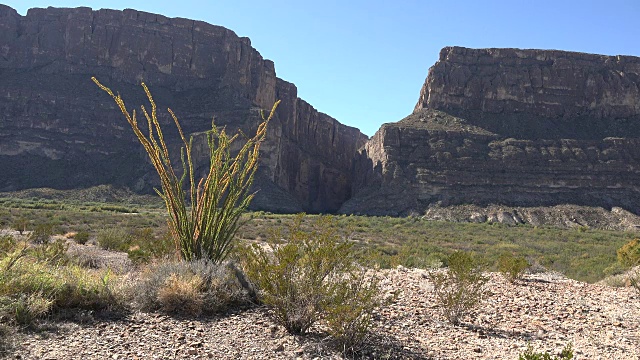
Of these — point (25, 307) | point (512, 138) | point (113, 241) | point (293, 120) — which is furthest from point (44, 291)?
point (293, 120)

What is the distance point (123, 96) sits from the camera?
65750 mm

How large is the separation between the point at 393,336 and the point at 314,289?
1.15 m

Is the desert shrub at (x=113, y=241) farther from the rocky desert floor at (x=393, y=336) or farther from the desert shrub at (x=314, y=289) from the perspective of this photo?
the desert shrub at (x=314, y=289)

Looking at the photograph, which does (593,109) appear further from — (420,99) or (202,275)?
(202,275)

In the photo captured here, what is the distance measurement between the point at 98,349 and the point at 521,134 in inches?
2899

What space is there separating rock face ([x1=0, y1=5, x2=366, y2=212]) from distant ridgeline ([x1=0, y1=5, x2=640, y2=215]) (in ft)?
0.76

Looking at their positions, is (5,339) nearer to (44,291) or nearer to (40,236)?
(44,291)

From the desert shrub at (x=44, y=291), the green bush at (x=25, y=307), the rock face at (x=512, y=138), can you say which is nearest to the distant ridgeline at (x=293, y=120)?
the rock face at (x=512, y=138)

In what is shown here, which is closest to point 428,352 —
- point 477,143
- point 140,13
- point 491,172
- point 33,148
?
point 491,172

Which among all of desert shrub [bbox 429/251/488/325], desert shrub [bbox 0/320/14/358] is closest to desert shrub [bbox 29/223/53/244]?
desert shrub [bbox 0/320/14/358]

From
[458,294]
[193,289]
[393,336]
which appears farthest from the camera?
[458,294]

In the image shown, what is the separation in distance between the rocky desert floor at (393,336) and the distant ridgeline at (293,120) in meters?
52.0

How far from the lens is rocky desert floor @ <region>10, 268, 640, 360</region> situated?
4.52 metres

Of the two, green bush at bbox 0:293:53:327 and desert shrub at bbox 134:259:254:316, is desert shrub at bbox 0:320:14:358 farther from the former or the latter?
desert shrub at bbox 134:259:254:316
